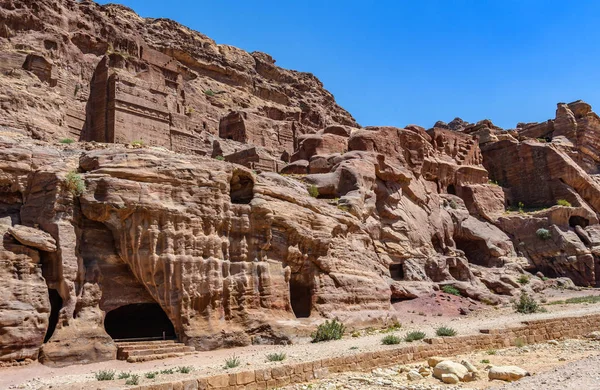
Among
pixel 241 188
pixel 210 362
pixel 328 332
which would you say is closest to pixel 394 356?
pixel 328 332

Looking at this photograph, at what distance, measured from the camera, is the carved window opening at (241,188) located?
2025 centimetres

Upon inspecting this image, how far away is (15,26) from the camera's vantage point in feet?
114

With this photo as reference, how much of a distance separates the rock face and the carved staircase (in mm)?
421

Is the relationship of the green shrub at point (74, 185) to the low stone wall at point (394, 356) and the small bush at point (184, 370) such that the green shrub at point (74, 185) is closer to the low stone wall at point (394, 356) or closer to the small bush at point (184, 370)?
the small bush at point (184, 370)

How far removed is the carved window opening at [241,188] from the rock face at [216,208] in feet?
0.25

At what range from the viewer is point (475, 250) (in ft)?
128

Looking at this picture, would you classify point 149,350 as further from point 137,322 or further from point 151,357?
point 137,322

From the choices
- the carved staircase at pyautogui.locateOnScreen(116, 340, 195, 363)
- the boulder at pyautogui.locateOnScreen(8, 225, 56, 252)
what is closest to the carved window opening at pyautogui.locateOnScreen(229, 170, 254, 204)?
the carved staircase at pyautogui.locateOnScreen(116, 340, 195, 363)

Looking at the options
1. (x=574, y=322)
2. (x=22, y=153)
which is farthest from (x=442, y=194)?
(x=22, y=153)

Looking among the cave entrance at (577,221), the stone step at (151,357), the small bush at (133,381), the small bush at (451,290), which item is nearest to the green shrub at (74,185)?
the stone step at (151,357)

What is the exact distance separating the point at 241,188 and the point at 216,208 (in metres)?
2.54

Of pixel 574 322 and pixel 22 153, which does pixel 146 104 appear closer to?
pixel 22 153

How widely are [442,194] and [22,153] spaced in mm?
31126

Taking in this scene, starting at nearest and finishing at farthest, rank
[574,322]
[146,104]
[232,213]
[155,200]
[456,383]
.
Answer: [456,383] < [155,200] < [232,213] < [574,322] < [146,104]
